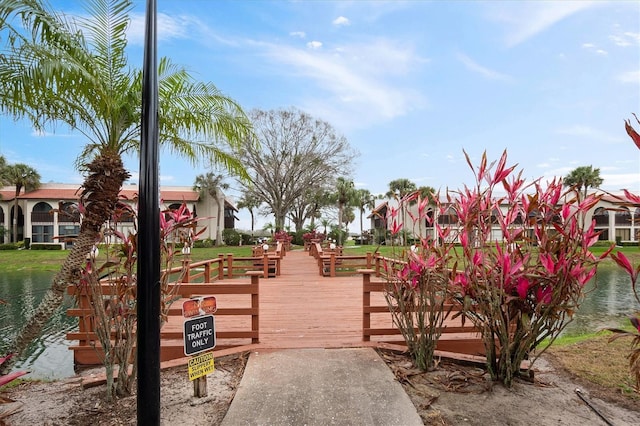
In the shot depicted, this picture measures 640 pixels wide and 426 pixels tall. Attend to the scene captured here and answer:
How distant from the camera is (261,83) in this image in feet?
27.0

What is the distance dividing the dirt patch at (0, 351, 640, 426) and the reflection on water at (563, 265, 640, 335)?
8.23 ft

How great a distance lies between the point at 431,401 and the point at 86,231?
4.14 metres

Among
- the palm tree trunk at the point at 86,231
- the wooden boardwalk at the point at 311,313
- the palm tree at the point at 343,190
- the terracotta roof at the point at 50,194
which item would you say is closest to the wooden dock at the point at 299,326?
the wooden boardwalk at the point at 311,313

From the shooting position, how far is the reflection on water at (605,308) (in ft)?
25.4

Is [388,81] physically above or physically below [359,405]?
above

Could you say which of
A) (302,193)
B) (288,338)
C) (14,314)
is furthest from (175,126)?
(302,193)

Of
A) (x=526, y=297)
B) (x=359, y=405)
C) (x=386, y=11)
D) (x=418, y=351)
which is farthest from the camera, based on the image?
(x=386, y=11)

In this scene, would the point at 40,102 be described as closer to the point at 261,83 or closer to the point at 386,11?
the point at 261,83

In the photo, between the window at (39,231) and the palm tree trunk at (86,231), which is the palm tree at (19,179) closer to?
the window at (39,231)

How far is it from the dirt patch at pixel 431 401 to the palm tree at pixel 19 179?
35553 mm

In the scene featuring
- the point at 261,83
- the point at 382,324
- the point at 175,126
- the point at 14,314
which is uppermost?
the point at 261,83

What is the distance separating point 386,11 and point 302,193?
2545cm

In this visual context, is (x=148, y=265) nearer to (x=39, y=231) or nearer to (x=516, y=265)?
(x=516, y=265)

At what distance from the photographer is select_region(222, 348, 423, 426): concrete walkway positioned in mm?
2789
